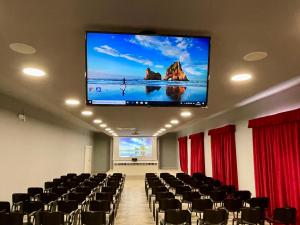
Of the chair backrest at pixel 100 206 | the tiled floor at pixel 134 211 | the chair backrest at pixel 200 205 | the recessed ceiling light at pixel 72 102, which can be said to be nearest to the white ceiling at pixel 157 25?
the recessed ceiling light at pixel 72 102

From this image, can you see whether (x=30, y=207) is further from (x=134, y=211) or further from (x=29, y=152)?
(x=134, y=211)

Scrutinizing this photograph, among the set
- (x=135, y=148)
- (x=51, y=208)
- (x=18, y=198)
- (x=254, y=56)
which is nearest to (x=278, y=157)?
(x=254, y=56)

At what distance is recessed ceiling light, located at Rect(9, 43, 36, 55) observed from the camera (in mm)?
3370

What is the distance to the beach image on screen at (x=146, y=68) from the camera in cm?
282

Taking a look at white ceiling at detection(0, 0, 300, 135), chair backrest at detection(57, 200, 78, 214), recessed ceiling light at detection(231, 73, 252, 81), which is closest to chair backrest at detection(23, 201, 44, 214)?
chair backrest at detection(57, 200, 78, 214)

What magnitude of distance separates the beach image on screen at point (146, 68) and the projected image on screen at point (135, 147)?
18608 millimetres

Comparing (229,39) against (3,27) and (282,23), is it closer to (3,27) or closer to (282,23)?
(282,23)

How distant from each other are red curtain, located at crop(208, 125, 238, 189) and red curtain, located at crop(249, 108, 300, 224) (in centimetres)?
164

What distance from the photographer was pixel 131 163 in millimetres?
20891

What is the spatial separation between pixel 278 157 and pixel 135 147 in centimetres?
1590

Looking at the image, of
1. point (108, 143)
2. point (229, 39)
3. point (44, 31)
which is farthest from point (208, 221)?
point (108, 143)

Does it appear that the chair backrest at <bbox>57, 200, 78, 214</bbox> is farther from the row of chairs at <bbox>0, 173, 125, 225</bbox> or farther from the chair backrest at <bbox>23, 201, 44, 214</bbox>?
the chair backrest at <bbox>23, 201, 44, 214</bbox>

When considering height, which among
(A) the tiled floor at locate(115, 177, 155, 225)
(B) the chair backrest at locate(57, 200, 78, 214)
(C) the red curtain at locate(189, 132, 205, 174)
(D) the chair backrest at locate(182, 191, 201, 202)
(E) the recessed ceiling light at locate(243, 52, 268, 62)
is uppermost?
(E) the recessed ceiling light at locate(243, 52, 268, 62)

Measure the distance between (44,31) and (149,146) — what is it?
19328 millimetres
